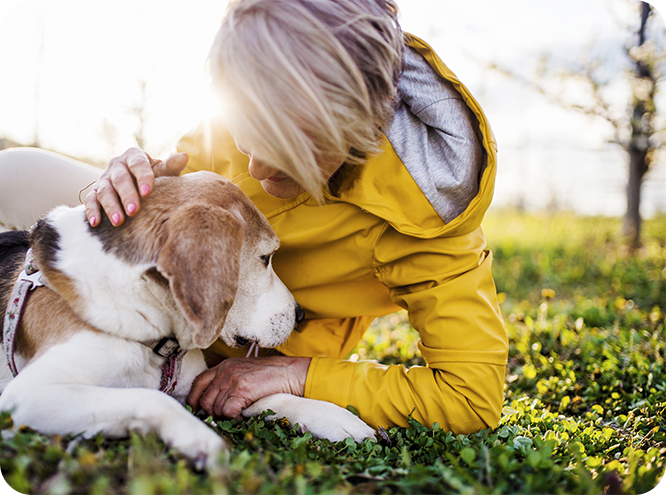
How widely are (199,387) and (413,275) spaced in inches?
51.6

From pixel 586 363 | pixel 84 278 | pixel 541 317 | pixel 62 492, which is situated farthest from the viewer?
pixel 541 317

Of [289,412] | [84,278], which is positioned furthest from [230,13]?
[289,412]

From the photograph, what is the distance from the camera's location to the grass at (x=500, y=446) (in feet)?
4.67

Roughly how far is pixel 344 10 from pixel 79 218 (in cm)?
164

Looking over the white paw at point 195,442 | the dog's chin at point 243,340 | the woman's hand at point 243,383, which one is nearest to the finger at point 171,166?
the dog's chin at point 243,340

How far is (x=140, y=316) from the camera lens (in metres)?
2.18

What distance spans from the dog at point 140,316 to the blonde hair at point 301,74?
42 centimetres

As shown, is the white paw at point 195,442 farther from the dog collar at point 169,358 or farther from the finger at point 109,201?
the finger at point 109,201

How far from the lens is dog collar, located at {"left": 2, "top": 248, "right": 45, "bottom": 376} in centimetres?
224

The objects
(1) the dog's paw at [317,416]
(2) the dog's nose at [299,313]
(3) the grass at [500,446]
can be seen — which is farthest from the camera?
(2) the dog's nose at [299,313]

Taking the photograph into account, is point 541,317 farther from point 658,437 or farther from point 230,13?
point 230,13

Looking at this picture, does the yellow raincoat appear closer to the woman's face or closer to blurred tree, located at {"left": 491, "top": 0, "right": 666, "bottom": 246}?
the woman's face

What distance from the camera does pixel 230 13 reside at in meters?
2.34

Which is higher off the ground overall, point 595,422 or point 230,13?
point 230,13
